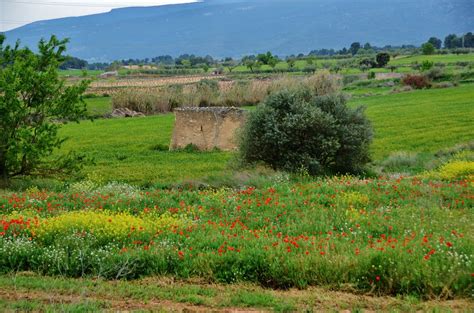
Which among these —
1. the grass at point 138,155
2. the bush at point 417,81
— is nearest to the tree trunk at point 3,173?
the grass at point 138,155

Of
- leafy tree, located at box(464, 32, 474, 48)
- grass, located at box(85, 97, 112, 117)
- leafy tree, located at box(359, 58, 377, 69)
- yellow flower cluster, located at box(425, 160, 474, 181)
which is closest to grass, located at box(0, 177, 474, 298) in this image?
yellow flower cluster, located at box(425, 160, 474, 181)

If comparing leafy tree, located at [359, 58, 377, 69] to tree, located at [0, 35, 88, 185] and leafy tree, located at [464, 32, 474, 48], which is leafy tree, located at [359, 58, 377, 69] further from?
tree, located at [0, 35, 88, 185]

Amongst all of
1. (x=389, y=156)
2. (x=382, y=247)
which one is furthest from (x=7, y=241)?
(x=389, y=156)

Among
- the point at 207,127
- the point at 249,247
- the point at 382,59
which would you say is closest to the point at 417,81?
the point at 207,127

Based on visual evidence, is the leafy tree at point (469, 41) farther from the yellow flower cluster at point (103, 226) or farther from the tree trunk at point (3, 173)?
the yellow flower cluster at point (103, 226)

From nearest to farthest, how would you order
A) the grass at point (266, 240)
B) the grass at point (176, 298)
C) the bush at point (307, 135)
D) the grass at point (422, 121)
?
the grass at point (176, 298), the grass at point (266, 240), the bush at point (307, 135), the grass at point (422, 121)

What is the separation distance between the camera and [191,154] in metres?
24.9

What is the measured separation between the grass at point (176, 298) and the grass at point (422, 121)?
1599 cm

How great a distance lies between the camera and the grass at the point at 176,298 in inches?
270

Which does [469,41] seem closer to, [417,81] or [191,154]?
[417,81]

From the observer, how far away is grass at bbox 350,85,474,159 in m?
25.4

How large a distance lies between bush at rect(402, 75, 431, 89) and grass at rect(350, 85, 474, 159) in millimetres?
9511

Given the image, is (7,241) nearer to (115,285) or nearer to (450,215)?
(115,285)


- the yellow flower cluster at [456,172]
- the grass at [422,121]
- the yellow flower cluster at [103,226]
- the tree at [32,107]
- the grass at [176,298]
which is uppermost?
the tree at [32,107]
